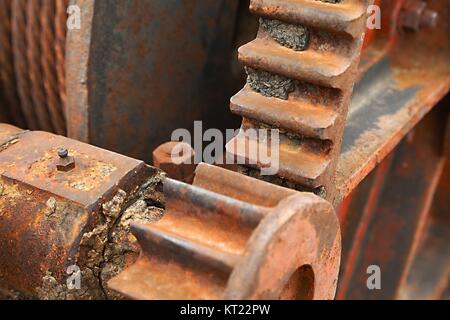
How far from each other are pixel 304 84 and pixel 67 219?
55 centimetres

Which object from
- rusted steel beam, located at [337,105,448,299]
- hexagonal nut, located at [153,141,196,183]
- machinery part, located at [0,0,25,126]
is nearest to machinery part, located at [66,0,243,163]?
hexagonal nut, located at [153,141,196,183]

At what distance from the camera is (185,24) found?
7.20 feet

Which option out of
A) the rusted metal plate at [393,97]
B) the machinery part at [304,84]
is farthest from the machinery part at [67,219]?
the rusted metal plate at [393,97]

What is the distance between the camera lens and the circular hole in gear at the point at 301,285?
49.2 inches

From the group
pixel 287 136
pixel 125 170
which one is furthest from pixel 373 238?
pixel 125 170

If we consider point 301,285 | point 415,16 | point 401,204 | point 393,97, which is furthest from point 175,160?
point 401,204

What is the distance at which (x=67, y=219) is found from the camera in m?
1.33

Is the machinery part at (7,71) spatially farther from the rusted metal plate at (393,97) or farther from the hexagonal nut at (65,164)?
the rusted metal plate at (393,97)

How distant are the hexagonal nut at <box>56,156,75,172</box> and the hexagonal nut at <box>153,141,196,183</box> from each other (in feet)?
1.23

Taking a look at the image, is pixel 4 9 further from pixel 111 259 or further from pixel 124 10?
pixel 111 259

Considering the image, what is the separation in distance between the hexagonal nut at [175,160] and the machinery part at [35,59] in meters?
0.55

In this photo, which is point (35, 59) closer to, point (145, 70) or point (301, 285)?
point (145, 70)
